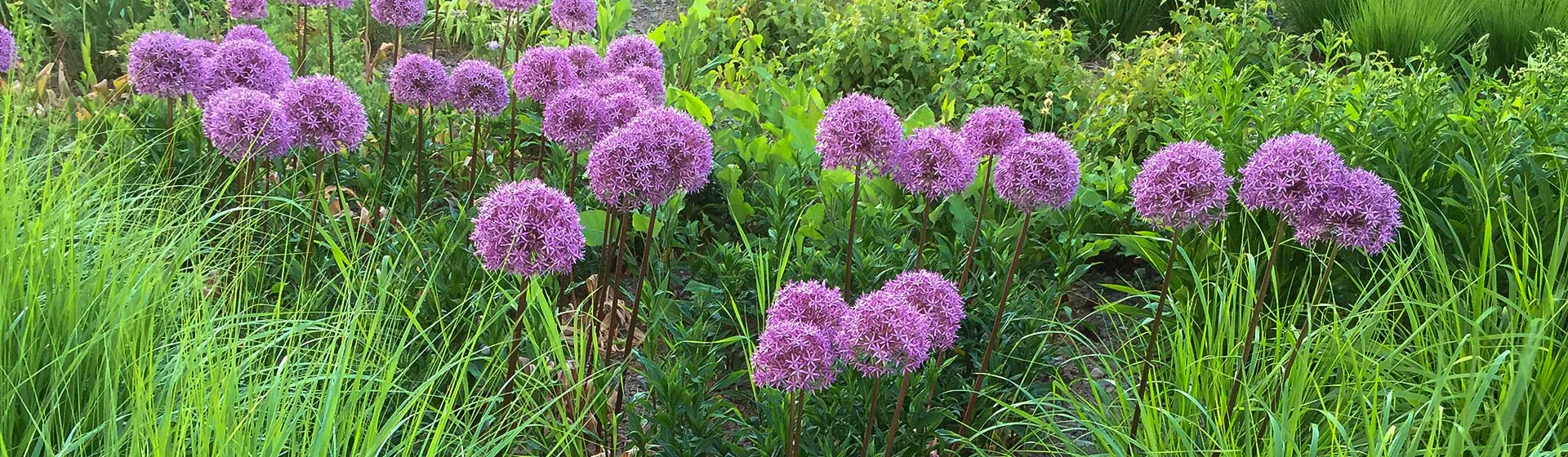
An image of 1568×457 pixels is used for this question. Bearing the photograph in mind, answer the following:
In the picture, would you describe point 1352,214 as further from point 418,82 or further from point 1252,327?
point 418,82

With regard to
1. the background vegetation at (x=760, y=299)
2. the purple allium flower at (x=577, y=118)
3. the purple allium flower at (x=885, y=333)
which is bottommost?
the background vegetation at (x=760, y=299)

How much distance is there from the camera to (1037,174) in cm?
203

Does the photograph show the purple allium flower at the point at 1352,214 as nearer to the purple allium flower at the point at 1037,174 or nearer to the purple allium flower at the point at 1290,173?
the purple allium flower at the point at 1290,173

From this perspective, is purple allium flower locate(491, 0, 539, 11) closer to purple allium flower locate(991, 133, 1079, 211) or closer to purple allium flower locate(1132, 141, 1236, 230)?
purple allium flower locate(991, 133, 1079, 211)

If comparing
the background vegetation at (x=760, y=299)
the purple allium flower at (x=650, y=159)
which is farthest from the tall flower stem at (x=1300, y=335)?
the purple allium flower at (x=650, y=159)

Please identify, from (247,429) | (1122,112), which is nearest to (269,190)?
(247,429)

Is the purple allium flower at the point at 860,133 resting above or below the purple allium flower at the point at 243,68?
above

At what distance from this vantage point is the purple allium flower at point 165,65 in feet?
8.68

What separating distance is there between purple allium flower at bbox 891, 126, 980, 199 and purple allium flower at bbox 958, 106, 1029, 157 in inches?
2.4

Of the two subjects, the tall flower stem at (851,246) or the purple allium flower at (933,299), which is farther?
the tall flower stem at (851,246)

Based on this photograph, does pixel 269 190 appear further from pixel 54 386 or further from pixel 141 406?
pixel 141 406

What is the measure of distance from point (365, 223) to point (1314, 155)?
1999mm

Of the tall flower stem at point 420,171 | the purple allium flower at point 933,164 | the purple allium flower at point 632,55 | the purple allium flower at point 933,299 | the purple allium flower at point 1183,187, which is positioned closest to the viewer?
the purple allium flower at point 933,299

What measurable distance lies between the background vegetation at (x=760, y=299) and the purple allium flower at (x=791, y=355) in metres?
0.37
